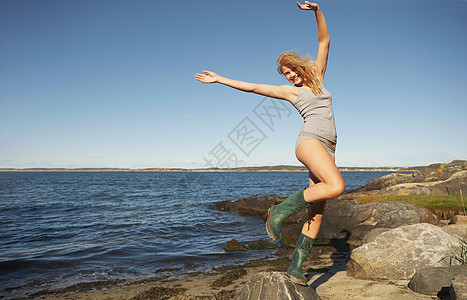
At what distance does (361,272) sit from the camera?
200 inches

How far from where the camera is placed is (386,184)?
89.0ft

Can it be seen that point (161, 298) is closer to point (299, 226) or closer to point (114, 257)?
point (114, 257)

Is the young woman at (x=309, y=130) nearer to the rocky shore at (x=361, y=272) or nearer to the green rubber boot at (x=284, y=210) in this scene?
the green rubber boot at (x=284, y=210)

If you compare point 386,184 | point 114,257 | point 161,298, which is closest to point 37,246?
point 114,257

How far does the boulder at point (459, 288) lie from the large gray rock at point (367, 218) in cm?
561

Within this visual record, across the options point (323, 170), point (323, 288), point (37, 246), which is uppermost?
point (323, 170)

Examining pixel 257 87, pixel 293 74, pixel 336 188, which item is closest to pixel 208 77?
pixel 257 87

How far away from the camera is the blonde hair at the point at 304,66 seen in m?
3.64

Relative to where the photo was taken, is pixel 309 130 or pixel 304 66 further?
pixel 304 66

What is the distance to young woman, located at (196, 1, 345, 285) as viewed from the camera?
3.32 meters

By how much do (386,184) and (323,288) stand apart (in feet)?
82.7

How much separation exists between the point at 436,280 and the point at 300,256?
5.48ft

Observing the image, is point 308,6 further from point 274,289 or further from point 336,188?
point 274,289

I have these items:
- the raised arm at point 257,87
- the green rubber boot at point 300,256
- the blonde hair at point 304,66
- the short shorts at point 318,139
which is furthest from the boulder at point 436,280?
the raised arm at point 257,87
